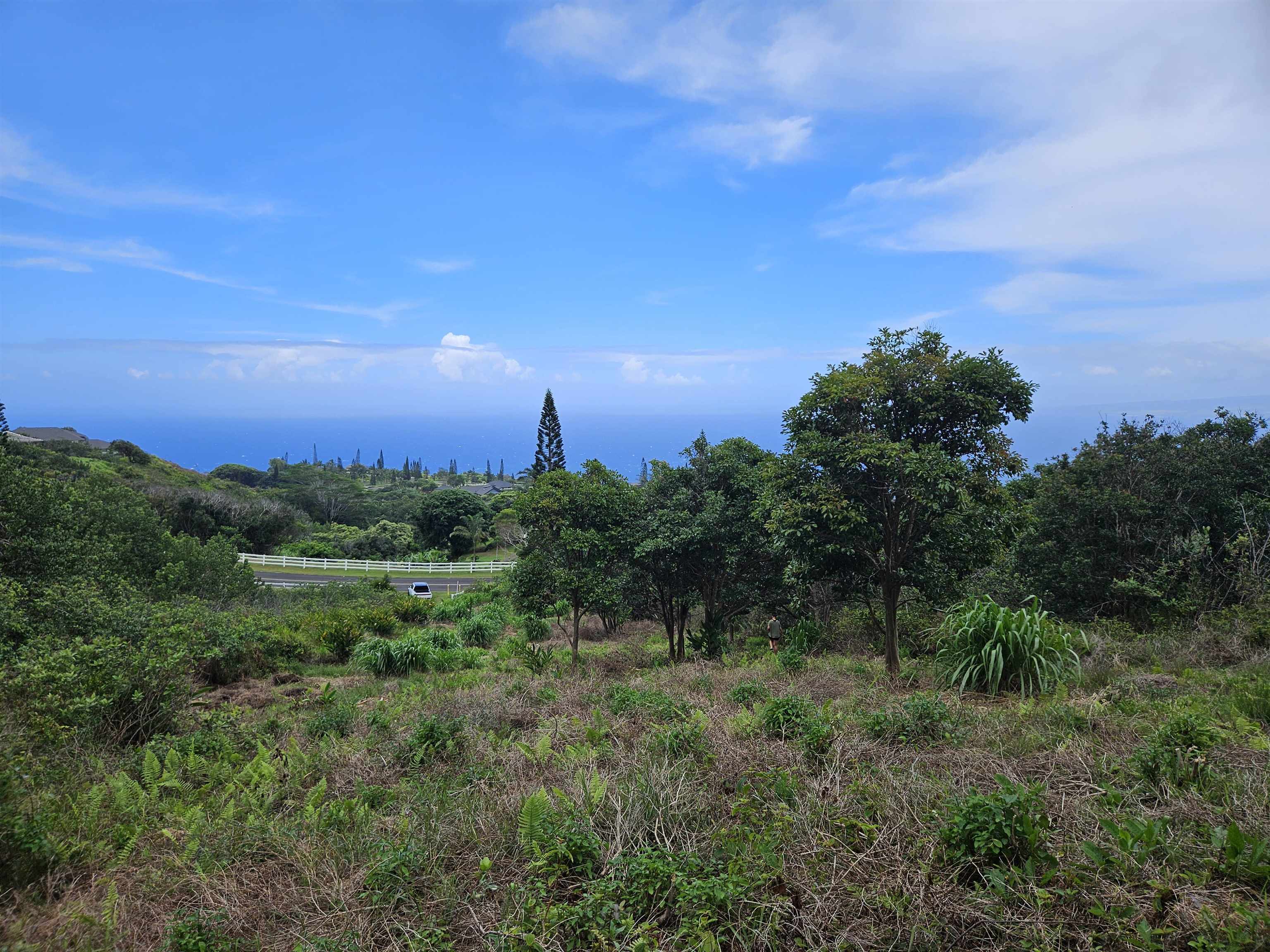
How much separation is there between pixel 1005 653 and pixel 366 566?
33056 mm

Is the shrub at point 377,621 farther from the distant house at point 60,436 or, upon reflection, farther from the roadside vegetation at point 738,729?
the distant house at point 60,436

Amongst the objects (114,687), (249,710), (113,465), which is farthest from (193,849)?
(113,465)

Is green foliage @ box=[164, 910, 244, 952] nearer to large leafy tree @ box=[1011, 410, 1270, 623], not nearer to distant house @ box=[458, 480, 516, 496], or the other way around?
large leafy tree @ box=[1011, 410, 1270, 623]

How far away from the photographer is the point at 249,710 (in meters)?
9.43

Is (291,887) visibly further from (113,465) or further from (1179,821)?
(113,465)

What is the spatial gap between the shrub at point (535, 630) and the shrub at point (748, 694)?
10176 millimetres

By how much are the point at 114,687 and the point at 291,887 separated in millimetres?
4444

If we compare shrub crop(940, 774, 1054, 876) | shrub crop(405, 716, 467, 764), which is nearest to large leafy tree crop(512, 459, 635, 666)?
shrub crop(405, 716, 467, 764)

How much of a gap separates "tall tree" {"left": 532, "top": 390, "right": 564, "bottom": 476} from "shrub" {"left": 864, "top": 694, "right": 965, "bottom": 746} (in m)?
43.0

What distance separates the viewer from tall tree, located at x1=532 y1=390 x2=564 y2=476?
157ft

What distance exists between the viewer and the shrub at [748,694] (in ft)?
21.1

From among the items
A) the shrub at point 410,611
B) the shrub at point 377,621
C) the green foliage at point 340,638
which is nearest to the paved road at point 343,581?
the shrub at point 410,611

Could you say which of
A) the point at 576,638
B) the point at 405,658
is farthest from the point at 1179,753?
the point at 405,658

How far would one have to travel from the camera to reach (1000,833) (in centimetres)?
319
